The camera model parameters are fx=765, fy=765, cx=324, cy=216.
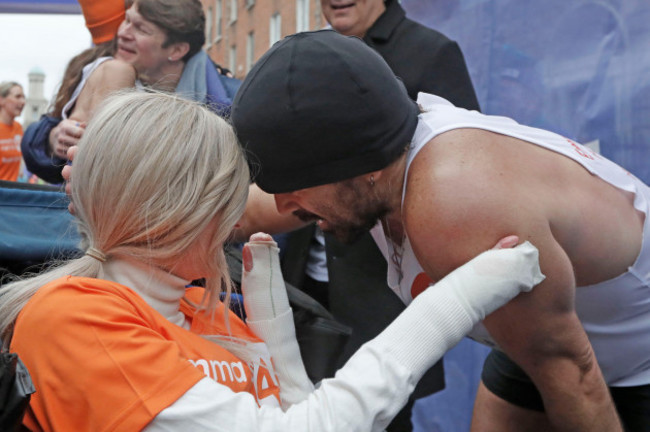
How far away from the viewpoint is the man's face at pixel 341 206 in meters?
1.64

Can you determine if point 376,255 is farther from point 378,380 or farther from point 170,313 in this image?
point 378,380

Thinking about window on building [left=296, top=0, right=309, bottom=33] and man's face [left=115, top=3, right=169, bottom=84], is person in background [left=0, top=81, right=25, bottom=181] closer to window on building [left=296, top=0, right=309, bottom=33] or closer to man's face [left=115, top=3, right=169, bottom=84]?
man's face [left=115, top=3, right=169, bottom=84]

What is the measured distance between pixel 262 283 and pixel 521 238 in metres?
0.60

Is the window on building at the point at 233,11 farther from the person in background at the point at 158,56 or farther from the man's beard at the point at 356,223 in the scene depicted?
the man's beard at the point at 356,223

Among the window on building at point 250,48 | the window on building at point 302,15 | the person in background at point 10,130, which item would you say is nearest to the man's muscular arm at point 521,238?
the person in background at point 10,130

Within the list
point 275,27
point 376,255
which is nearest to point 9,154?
point 376,255

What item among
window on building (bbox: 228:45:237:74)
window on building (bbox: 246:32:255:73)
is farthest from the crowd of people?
window on building (bbox: 228:45:237:74)

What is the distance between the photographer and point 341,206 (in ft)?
5.50

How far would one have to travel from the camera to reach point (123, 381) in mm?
1195

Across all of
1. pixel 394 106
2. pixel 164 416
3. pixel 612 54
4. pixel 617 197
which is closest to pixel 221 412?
pixel 164 416

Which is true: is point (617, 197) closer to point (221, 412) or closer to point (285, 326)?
point (285, 326)

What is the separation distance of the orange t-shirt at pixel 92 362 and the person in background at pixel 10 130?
533 centimetres

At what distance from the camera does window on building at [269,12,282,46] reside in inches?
879

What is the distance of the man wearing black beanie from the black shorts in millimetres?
214
